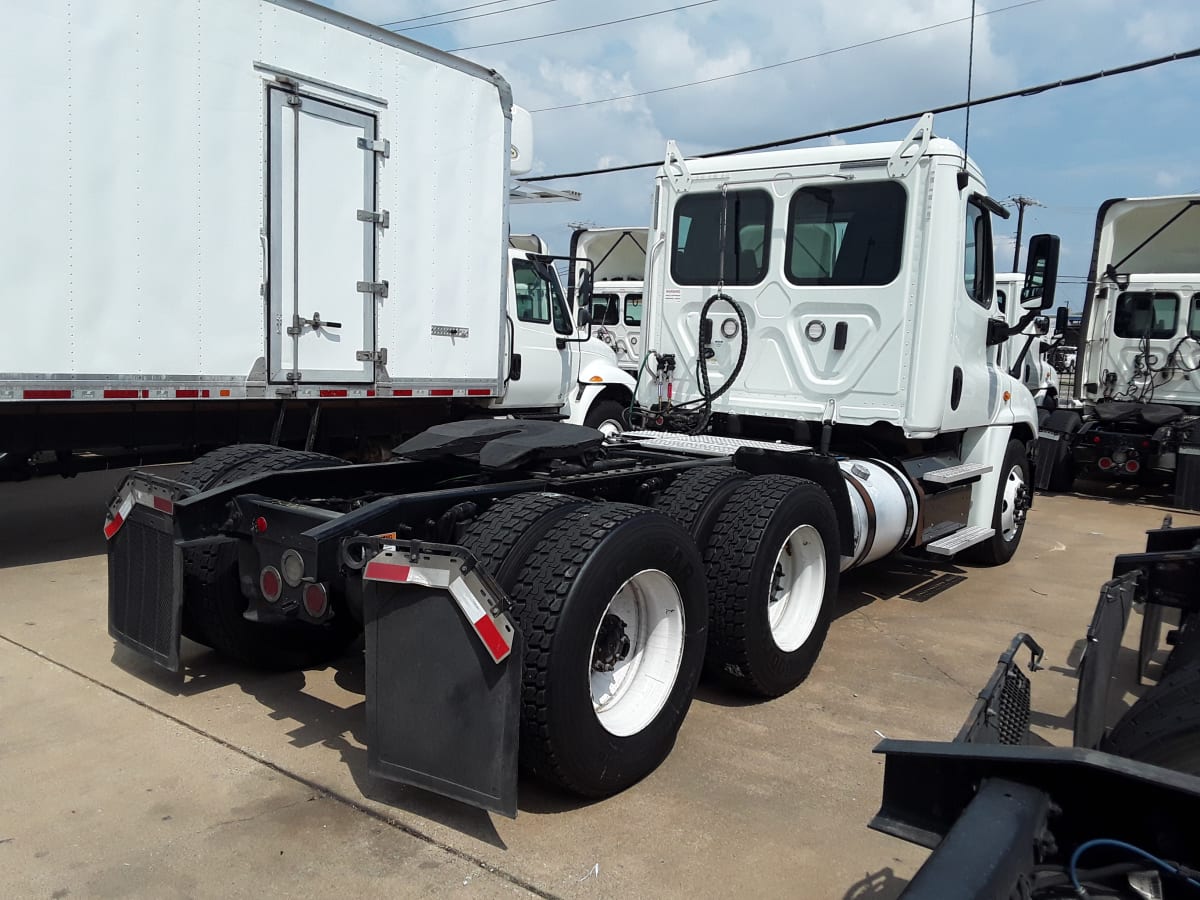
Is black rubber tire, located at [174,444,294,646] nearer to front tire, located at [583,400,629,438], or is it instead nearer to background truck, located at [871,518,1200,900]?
background truck, located at [871,518,1200,900]

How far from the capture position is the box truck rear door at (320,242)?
698cm

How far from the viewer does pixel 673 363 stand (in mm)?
6859

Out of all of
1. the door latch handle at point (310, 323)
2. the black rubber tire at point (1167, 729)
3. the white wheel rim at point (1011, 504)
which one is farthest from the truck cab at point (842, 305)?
the black rubber tire at point (1167, 729)

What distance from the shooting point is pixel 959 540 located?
648 centimetres

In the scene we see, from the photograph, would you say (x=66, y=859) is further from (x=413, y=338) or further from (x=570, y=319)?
(x=570, y=319)

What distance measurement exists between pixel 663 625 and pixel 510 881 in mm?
1164

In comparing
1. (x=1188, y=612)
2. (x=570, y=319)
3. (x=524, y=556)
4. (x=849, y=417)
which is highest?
(x=570, y=319)

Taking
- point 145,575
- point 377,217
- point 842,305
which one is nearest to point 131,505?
point 145,575

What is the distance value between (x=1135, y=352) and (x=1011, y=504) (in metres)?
6.36

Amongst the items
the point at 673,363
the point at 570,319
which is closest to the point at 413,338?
the point at 673,363

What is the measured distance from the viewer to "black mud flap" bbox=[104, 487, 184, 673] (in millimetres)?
3773

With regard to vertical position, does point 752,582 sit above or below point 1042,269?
below

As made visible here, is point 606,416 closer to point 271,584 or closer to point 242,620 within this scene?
point 242,620

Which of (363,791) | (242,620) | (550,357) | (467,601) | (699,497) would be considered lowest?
(363,791)
